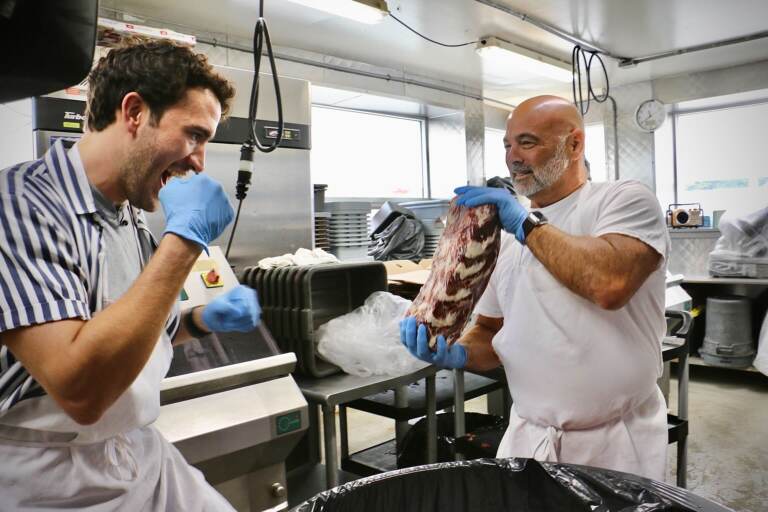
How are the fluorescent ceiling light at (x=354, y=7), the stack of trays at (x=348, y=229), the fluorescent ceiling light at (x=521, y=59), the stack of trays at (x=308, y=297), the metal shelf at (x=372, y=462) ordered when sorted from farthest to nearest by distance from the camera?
the fluorescent ceiling light at (x=521, y=59) → the stack of trays at (x=348, y=229) → the fluorescent ceiling light at (x=354, y=7) → the metal shelf at (x=372, y=462) → the stack of trays at (x=308, y=297)

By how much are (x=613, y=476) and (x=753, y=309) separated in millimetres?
4821

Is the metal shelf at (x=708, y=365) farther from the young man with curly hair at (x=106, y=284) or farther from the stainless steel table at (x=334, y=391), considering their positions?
the young man with curly hair at (x=106, y=284)

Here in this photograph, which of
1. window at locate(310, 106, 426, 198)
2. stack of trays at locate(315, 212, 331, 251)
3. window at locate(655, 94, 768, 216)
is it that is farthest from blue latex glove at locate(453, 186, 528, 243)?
window at locate(655, 94, 768, 216)

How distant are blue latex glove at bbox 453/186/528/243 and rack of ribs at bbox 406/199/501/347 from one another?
0.06 ft

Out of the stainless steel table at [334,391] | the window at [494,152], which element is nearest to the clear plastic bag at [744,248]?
the window at [494,152]

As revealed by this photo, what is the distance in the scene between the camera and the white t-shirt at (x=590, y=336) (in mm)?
1397

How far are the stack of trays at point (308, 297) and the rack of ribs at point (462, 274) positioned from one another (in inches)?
32.6

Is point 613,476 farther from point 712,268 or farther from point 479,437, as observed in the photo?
point 712,268

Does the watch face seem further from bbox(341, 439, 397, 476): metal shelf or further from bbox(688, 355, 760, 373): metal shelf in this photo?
bbox(341, 439, 397, 476): metal shelf

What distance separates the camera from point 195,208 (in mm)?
1045

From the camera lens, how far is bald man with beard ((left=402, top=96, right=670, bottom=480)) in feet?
4.37

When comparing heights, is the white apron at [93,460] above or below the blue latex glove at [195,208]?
below

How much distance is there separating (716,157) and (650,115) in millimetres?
1050

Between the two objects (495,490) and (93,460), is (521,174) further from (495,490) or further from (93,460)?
(93,460)
